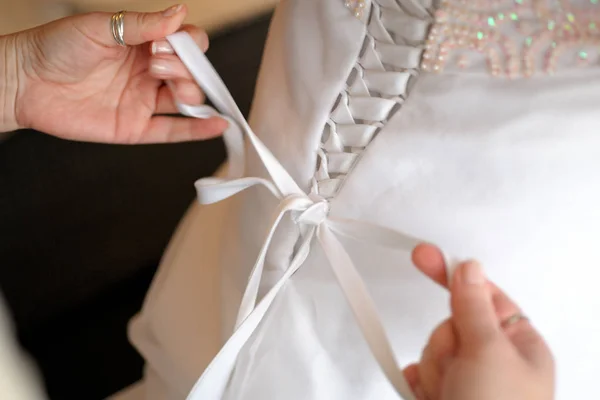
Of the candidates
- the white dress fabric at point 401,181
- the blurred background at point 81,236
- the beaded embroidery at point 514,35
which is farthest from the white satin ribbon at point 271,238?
the blurred background at point 81,236

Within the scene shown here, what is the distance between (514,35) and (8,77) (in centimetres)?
51

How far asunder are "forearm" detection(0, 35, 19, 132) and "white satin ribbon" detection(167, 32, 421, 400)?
0.21m

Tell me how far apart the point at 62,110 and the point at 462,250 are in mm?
457

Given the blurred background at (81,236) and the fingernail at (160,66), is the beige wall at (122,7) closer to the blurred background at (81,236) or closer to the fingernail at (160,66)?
the blurred background at (81,236)

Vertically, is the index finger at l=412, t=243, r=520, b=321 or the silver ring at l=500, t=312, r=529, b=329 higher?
the index finger at l=412, t=243, r=520, b=321

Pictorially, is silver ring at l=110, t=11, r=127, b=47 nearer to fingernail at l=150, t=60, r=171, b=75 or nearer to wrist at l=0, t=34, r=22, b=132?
fingernail at l=150, t=60, r=171, b=75

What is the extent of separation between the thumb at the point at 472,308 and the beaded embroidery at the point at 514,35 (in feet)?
0.49

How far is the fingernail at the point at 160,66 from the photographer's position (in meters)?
0.53

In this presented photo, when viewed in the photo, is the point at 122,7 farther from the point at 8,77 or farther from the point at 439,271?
the point at 439,271

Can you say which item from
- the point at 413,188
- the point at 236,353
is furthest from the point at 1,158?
the point at 413,188

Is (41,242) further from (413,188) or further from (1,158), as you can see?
(413,188)

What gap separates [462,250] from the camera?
0.43 meters

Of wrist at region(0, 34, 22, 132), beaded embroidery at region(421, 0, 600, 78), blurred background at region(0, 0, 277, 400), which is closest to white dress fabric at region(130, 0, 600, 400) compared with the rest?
beaded embroidery at region(421, 0, 600, 78)

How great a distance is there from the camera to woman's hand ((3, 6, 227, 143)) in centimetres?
55
